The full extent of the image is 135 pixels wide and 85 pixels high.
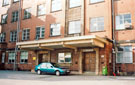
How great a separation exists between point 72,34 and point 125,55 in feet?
22.4

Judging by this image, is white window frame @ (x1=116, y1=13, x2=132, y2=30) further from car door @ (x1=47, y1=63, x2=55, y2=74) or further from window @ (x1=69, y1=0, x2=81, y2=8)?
car door @ (x1=47, y1=63, x2=55, y2=74)

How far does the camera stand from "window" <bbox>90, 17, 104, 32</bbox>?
2006 centimetres

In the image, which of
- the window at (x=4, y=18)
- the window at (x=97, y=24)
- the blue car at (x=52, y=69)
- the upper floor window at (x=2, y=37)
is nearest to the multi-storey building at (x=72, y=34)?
the window at (x=97, y=24)

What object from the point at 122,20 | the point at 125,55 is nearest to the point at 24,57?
the point at 125,55

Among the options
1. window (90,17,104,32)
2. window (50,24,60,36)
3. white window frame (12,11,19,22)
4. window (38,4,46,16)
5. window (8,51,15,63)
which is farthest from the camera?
white window frame (12,11,19,22)

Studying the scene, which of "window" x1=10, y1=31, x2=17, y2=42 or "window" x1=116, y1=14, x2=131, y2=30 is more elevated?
"window" x1=116, y1=14, x2=131, y2=30

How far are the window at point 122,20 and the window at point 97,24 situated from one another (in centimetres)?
176

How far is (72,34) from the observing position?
71.8 feet

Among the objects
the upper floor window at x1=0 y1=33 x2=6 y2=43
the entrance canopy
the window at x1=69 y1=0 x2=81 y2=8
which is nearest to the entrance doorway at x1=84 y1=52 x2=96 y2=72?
the entrance canopy

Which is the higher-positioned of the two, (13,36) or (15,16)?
(15,16)

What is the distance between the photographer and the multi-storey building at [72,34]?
61.7ft

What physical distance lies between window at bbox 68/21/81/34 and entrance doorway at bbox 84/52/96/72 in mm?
3324

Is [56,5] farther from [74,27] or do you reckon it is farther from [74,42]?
[74,42]

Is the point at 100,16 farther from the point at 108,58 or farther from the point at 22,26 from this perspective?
the point at 22,26
